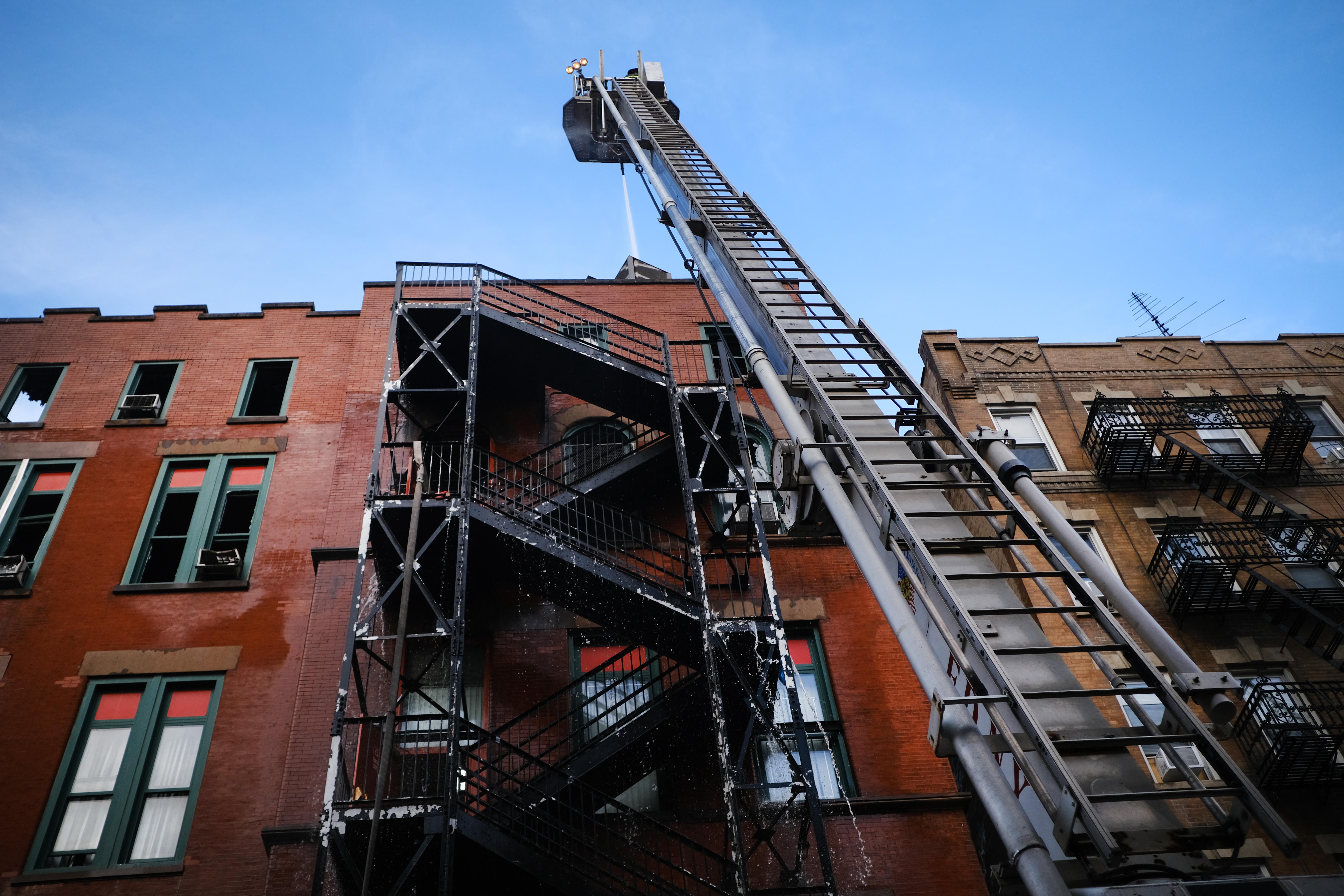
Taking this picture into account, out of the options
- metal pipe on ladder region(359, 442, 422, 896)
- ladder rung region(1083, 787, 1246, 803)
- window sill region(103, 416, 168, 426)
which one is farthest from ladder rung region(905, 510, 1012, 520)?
window sill region(103, 416, 168, 426)

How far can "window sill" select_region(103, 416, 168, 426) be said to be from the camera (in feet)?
53.8

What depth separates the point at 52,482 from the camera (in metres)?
15.7

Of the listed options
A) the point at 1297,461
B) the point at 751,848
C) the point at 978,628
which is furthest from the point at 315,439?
the point at 1297,461

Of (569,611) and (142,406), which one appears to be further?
(142,406)

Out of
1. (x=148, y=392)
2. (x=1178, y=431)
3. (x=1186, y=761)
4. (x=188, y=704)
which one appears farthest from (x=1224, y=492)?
(x=148, y=392)

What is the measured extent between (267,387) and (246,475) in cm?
242

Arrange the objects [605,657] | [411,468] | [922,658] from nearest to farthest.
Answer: [922,658], [605,657], [411,468]

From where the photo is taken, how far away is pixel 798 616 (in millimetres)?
14242

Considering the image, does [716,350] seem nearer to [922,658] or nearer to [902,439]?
[902,439]

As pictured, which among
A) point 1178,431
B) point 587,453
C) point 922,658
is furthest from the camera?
point 1178,431

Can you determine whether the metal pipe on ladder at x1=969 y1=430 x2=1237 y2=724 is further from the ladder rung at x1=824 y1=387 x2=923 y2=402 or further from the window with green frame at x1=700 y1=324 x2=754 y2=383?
the window with green frame at x1=700 y1=324 x2=754 y2=383

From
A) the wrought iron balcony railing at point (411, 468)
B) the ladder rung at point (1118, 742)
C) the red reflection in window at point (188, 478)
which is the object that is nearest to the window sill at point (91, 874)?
the wrought iron balcony railing at point (411, 468)

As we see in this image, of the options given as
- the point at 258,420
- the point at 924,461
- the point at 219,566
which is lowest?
the point at 924,461

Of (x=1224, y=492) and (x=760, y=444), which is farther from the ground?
(x=760, y=444)
